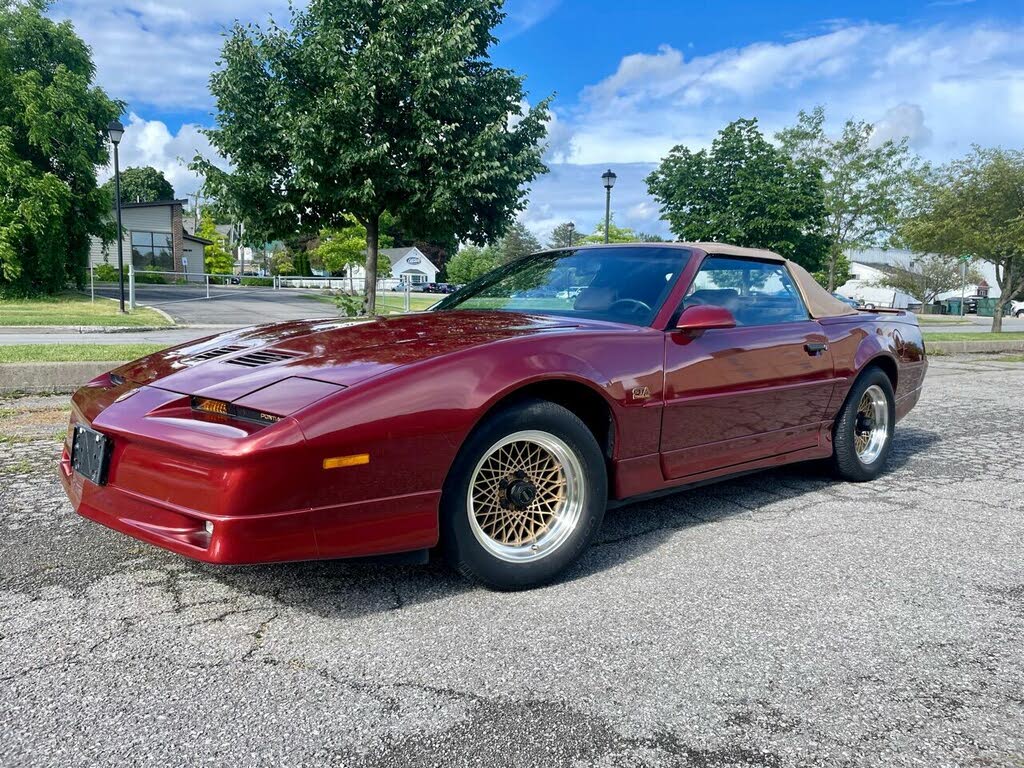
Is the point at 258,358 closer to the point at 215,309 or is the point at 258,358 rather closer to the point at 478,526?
the point at 478,526

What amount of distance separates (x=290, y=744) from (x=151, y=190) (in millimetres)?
90423

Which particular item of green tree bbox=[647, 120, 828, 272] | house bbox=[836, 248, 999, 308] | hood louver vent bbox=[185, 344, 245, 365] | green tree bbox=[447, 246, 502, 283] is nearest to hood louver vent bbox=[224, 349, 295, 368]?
hood louver vent bbox=[185, 344, 245, 365]

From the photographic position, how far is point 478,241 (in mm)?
14172

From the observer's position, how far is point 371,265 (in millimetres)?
14930

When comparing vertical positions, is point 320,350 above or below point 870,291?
below

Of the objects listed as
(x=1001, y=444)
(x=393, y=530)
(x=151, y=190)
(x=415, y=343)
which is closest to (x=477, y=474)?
(x=393, y=530)

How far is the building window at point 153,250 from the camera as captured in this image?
40.1 metres

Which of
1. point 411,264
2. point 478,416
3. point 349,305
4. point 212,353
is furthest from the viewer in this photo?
point 411,264

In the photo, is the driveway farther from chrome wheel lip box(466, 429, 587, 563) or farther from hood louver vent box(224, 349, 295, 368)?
chrome wheel lip box(466, 429, 587, 563)

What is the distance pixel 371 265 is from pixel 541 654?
44.2ft

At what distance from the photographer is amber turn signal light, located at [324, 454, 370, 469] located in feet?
7.10

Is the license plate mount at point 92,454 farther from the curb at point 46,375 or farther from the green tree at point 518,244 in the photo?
the green tree at point 518,244

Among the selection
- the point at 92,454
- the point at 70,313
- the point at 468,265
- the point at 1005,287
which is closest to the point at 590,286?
the point at 92,454

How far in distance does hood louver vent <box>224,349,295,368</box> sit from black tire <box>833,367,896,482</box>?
9.93 ft
